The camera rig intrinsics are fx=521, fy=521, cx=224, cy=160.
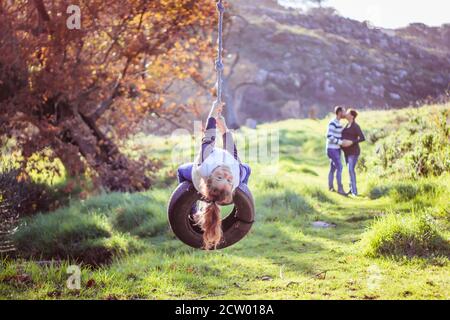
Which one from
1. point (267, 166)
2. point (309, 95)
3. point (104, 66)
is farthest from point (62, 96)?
point (309, 95)

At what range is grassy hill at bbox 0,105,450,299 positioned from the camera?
543 centimetres

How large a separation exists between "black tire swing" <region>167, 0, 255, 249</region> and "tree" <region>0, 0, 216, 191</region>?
6.32 m

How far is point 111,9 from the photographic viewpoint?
10.1 meters

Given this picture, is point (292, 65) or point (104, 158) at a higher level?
point (292, 65)

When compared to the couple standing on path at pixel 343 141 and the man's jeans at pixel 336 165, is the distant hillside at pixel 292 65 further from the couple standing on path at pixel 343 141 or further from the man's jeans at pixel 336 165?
the man's jeans at pixel 336 165

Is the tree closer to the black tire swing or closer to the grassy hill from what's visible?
the grassy hill

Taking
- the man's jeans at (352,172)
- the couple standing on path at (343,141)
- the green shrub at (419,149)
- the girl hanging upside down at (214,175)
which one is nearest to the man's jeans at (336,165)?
the couple standing on path at (343,141)

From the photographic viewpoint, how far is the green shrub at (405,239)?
6184mm

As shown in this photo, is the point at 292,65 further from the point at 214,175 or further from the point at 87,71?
the point at 214,175

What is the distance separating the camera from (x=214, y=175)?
151 inches

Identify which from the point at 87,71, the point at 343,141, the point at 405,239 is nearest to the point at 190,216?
the point at 405,239

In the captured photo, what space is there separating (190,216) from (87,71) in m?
6.61
